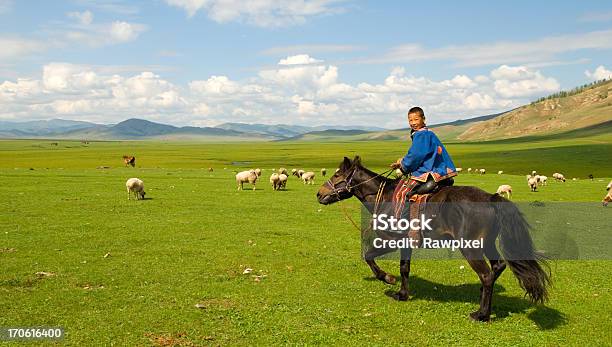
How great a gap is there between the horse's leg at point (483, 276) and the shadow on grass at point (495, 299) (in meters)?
0.42

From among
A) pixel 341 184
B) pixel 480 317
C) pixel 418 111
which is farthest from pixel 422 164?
pixel 480 317

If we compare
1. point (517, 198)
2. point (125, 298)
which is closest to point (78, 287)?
point (125, 298)

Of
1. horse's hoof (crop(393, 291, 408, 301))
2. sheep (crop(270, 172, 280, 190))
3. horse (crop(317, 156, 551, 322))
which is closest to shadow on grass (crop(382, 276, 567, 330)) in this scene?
horse's hoof (crop(393, 291, 408, 301))

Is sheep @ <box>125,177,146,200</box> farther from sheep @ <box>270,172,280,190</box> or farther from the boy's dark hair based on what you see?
the boy's dark hair

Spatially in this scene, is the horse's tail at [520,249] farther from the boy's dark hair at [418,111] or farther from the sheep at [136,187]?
the sheep at [136,187]

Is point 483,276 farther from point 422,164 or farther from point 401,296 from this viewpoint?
point 422,164

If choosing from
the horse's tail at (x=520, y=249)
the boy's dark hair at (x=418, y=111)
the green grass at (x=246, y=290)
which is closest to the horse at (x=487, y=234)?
the horse's tail at (x=520, y=249)

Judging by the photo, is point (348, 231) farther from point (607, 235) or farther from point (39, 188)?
point (39, 188)

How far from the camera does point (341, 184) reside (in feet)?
39.5

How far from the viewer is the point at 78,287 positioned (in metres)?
12.2

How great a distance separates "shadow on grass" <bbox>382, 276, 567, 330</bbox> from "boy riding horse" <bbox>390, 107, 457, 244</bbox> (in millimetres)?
2401

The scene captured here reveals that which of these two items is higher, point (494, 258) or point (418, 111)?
point (418, 111)

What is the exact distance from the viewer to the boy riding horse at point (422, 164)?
34.5ft

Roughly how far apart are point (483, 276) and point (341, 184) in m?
4.19
